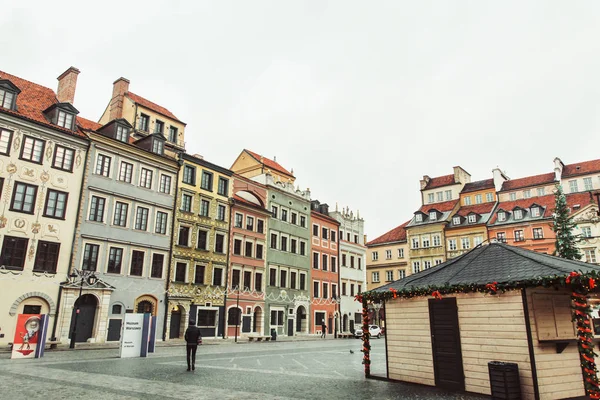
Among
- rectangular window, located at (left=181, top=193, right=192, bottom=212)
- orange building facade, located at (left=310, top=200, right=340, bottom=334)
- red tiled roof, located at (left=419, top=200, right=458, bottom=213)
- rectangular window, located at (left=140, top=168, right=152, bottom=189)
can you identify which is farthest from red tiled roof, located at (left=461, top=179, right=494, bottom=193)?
rectangular window, located at (left=140, top=168, right=152, bottom=189)

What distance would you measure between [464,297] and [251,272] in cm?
3211

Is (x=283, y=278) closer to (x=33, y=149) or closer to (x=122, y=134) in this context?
(x=122, y=134)

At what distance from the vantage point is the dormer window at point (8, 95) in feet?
90.3

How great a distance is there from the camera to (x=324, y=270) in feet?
172

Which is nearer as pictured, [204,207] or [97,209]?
[97,209]

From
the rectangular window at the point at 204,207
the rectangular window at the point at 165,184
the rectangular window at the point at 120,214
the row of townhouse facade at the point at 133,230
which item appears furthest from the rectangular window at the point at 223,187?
the rectangular window at the point at 120,214

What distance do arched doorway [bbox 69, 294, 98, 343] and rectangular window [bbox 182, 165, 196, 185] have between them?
12271mm

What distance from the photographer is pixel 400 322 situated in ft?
44.1

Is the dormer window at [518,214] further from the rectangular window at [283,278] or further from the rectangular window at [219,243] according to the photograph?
the rectangular window at [219,243]

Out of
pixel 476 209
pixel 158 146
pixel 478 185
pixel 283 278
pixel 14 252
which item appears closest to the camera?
pixel 14 252

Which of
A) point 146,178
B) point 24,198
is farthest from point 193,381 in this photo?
point 146,178

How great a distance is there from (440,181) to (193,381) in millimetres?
58155

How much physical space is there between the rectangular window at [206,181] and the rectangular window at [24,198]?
13885mm

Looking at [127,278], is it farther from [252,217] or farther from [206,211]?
[252,217]
